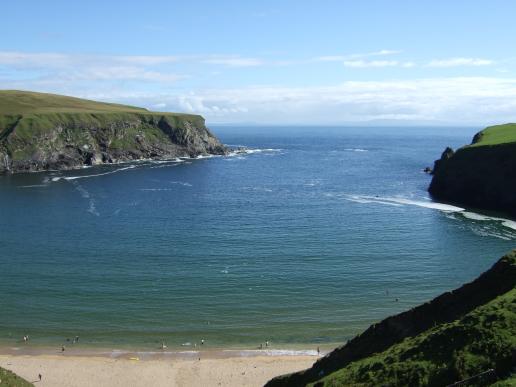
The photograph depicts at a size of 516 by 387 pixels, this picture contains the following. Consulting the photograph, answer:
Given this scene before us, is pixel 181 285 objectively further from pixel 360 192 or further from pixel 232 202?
pixel 360 192

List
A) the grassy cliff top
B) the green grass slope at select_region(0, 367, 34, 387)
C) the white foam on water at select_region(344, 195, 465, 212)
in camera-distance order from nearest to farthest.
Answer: the green grass slope at select_region(0, 367, 34, 387) → the white foam on water at select_region(344, 195, 465, 212) → the grassy cliff top

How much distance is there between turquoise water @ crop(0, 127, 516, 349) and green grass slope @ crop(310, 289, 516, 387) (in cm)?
2857

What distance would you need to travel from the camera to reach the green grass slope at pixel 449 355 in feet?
96.3

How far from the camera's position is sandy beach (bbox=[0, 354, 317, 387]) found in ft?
180

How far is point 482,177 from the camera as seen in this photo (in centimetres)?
13700

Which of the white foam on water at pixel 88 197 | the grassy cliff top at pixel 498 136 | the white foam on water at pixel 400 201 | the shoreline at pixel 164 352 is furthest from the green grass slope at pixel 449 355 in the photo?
the grassy cliff top at pixel 498 136

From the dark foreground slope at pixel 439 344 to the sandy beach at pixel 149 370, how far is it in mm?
15966

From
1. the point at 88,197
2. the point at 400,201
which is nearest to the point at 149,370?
the point at 400,201

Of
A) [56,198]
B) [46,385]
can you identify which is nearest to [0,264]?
[46,385]

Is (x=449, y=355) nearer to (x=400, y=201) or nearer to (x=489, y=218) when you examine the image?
(x=489, y=218)

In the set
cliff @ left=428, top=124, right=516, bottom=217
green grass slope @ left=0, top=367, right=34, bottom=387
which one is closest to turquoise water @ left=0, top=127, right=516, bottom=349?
cliff @ left=428, top=124, right=516, bottom=217

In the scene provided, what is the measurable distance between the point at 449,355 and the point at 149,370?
34520mm

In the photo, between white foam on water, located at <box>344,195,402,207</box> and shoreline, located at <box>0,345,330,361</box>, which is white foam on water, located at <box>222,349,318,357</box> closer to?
shoreline, located at <box>0,345,330,361</box>

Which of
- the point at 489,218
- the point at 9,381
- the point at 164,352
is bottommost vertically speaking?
the point at 164,352
